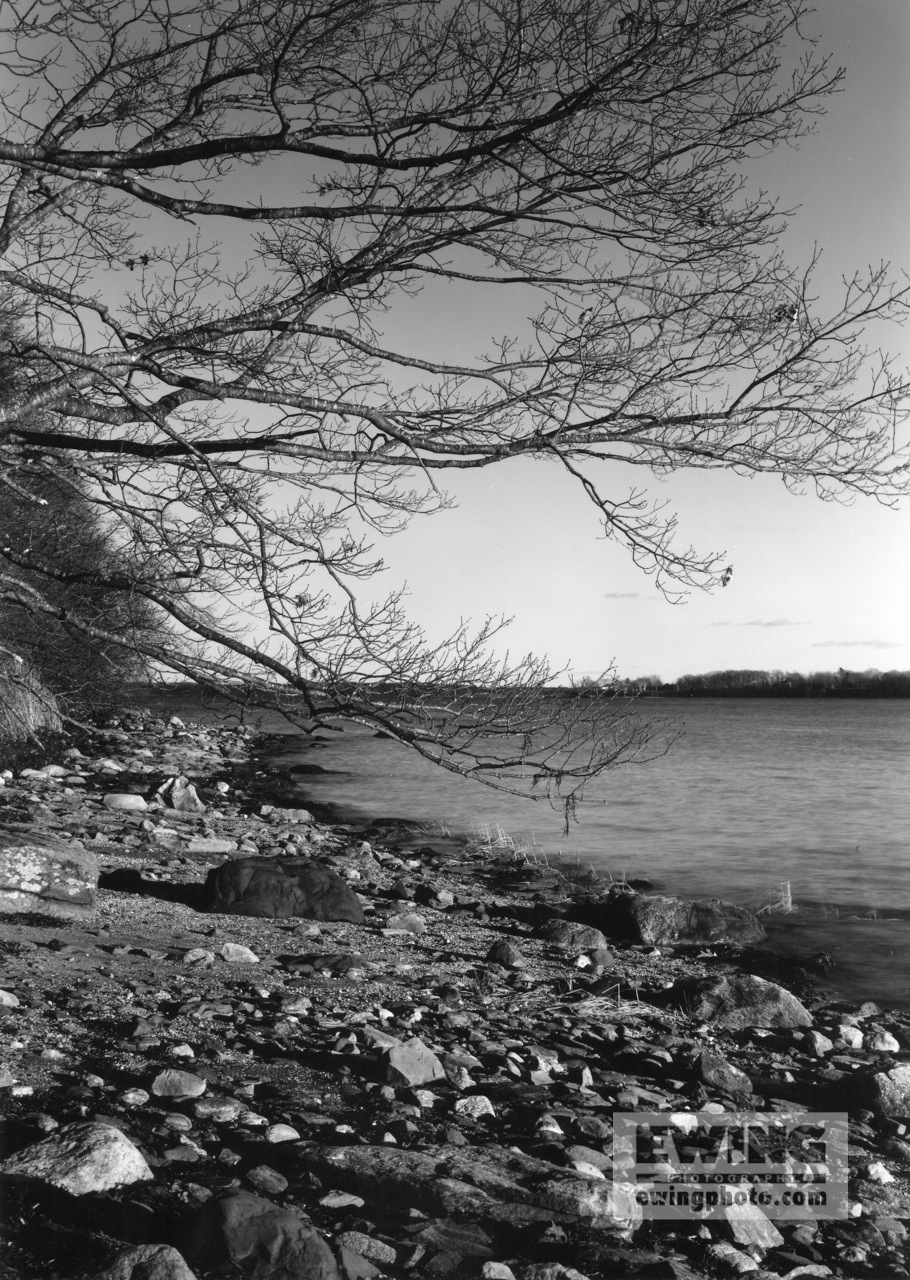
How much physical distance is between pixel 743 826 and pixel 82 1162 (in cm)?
1723

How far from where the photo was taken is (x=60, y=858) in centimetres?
697

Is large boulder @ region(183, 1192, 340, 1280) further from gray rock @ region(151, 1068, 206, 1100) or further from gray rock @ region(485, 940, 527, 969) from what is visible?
gray rock @ region(485, 940, 527, 969)

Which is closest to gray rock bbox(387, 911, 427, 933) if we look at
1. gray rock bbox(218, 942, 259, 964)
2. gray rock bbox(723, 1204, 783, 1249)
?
gray rock bbox(218, 942, 259, 964)

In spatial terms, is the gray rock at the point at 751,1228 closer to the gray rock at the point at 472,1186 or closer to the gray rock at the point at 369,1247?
the gray rock at the point at 472,1186

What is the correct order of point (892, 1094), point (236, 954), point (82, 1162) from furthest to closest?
point (236, 954)
point (892, 1094)
point (82, 1162)

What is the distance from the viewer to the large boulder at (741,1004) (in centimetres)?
645

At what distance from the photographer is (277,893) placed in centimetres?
802

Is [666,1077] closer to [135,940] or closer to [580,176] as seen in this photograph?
[135,940]

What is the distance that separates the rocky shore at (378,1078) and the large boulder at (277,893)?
22mm

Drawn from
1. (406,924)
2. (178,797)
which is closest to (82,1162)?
(406,924)

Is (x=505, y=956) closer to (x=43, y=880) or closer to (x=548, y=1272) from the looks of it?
(x=43, y=880)

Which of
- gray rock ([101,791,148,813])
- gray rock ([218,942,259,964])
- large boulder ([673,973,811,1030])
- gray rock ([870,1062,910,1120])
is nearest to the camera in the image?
gray rock ([870,1062,910,1120])

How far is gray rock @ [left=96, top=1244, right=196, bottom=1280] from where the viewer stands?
2.68 m

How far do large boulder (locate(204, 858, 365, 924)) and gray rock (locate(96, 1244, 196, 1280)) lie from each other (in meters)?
5.16
